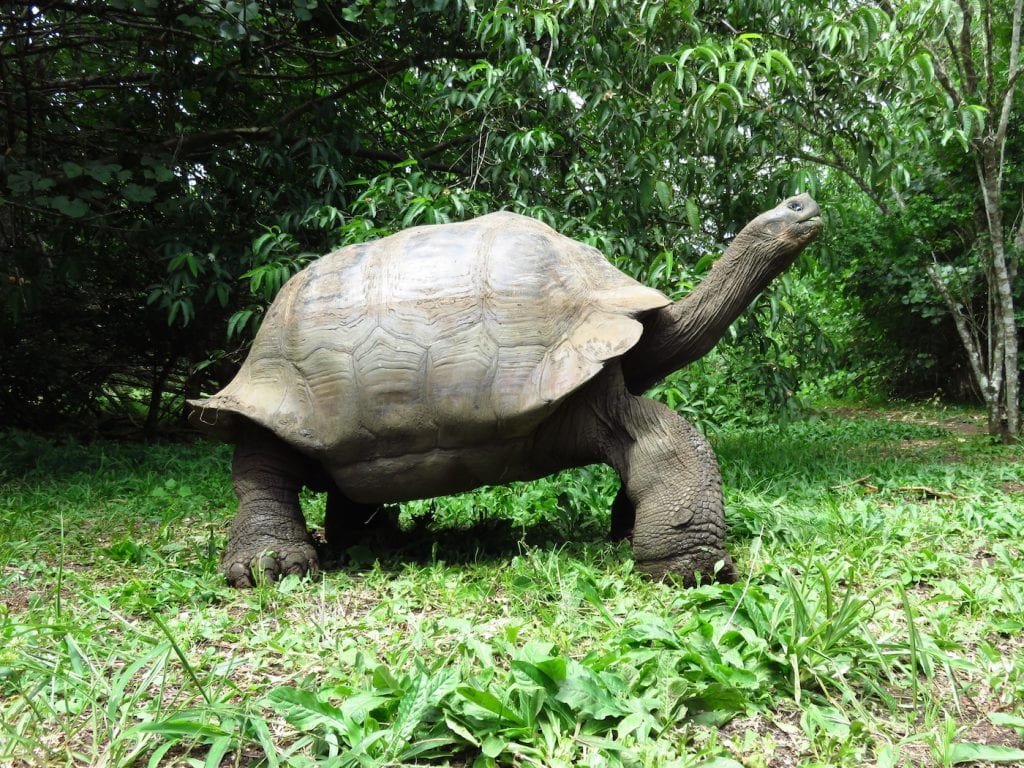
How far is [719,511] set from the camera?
270 centimetres

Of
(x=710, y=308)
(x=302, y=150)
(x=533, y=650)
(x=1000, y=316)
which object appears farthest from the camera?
(x=1000, y=316)

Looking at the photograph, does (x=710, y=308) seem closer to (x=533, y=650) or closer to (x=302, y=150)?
(x=533, y=650)

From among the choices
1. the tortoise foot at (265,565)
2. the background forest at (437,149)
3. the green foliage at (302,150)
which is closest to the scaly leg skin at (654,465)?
the tortoise foot at (265,565)

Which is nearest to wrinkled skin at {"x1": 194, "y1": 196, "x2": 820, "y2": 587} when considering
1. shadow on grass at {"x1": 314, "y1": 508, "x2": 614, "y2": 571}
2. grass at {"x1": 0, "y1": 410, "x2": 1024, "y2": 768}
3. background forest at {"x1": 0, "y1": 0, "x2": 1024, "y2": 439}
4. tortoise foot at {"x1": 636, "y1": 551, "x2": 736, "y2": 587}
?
tortoise foot at {"x1": 636, "y1": 551, "x2": 736, "y2": 587}

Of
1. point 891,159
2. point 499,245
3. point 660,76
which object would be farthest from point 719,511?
point 891,159

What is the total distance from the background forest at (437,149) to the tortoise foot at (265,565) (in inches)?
86.9

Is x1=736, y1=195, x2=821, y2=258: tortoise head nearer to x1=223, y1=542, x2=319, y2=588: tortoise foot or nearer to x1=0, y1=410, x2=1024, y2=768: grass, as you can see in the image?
x1=0, y1=410, x2=1024, y2=768: grass

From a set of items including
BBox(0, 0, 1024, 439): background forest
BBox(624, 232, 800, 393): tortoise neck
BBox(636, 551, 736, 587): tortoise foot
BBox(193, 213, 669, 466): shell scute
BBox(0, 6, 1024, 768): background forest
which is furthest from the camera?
BBox(0, 0, 1024, 439): background forest

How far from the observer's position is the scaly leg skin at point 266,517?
9.56 feet

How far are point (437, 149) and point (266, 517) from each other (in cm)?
403

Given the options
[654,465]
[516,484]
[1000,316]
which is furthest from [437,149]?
[1000,316]

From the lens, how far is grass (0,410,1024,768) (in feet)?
5.12

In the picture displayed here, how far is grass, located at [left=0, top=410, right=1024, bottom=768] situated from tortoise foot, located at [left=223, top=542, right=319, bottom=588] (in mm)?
83

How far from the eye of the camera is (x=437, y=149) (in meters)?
6.15
